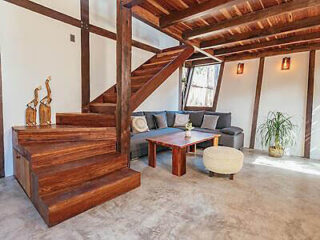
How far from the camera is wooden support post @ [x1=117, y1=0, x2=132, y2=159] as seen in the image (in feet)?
8.73

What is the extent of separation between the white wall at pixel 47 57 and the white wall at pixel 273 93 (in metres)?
3.33

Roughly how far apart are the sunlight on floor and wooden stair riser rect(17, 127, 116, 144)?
2909 millimetres

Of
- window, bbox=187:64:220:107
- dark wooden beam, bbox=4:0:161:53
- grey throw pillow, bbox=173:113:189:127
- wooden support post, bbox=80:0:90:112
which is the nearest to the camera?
dark wooden beam, bbox=4:0:161:53

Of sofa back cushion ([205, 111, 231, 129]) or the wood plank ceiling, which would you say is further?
sofa back cushion ([205, 111, 231, 129])

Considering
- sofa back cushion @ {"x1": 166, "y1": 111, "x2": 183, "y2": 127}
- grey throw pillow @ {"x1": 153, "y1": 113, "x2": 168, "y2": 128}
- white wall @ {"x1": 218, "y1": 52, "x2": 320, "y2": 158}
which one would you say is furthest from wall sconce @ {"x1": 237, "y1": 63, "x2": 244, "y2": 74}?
grey throw pillow @ {"x1": 153, "y1": 113, "x2": 168, "y2": 128}

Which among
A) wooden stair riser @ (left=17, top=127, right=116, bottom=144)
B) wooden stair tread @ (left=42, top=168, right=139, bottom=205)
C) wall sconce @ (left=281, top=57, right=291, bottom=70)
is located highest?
wall sconce @ (left=281, top=57, right=291, bottom=70)

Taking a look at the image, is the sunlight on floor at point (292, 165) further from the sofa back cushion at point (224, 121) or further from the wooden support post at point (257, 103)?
the sofa back cushion at point (224, 121)

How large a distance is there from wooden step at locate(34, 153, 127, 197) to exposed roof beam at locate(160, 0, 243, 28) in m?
2.28

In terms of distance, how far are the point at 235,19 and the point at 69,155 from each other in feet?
10.6

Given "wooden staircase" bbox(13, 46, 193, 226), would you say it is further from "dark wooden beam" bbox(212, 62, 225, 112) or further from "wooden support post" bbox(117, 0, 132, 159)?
"dark wooden beam" bbox(212, 62, 225, 112)

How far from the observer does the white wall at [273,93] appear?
14.0 feet

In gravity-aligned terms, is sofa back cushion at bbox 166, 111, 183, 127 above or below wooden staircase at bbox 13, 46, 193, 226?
above

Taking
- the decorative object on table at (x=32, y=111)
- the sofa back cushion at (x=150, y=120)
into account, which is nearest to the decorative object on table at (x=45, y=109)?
the decorative object on table at (x=32, y=111)

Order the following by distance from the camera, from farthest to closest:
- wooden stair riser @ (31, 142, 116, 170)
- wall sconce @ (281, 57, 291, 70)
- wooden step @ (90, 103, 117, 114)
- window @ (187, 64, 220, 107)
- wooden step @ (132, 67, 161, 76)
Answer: window @ (187, 64, 220, 107), wall sconce @ (281, 57, 291, 70), wooden step @ (132, 67, 161, 76), wooden step @ (90, 103, 117, 114), wooden stair riser @ (31, 142, 116, 170)
